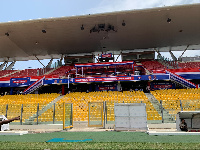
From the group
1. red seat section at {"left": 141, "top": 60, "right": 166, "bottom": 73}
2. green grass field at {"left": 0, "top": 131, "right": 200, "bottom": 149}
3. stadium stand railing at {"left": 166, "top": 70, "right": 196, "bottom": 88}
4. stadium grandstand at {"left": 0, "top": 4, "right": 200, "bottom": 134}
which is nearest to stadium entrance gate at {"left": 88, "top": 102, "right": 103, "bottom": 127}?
stadium grandstand at {"left": 0, "top": 4, "right": 200, "bottom": 134}

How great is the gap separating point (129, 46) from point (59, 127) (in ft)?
89.1

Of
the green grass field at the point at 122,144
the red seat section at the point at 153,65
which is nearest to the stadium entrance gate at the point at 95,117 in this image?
the green grass field at the point at 122,144

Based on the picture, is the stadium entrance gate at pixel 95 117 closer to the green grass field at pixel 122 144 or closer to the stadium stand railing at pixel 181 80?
the green grass field at pixel 122 144

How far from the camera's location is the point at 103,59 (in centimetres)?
3319

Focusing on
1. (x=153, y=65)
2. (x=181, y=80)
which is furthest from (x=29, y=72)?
(x=181, y=80)

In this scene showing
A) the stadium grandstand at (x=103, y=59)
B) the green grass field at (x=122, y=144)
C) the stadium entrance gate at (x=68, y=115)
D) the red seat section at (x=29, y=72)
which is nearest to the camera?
the green grass field at (x=122, y=144)

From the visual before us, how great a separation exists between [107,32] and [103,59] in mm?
5598

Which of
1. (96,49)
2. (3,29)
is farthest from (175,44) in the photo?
(3,29)

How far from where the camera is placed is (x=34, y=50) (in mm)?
37500

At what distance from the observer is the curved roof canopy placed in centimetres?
2494

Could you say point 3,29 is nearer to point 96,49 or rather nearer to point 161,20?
point 96,49

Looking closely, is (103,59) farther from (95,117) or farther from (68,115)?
(68,115)

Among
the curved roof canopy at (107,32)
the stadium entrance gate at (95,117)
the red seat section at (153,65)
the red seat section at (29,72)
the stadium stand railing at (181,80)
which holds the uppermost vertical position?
the curved roof canopy at (107,32)

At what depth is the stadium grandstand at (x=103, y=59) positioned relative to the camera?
2125 cm
